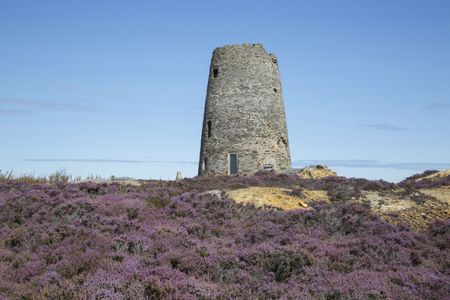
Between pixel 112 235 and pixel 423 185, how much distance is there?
16.7 meters

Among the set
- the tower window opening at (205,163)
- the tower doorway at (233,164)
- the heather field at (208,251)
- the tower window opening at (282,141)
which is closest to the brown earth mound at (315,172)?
the tower window opening at (282,141)

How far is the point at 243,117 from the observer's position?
111 feet

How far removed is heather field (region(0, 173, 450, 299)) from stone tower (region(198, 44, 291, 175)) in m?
16.9

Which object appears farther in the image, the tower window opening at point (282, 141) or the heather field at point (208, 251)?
the tower window opening at point (282, 141)

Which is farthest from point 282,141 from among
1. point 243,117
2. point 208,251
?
point 208,251

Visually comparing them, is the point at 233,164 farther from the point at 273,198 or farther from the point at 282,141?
the point at 273,198

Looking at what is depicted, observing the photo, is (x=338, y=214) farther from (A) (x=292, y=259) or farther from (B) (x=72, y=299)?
(B) (x=72, y=299)

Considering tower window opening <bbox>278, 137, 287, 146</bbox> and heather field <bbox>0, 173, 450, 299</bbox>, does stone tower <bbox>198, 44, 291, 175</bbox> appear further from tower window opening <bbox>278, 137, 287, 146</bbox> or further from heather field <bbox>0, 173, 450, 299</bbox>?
A: heather field <bbox>0, 173, 450, 299</bbox>

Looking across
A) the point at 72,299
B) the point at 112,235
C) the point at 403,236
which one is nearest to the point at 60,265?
the point at 72,299

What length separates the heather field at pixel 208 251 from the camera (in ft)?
25.6

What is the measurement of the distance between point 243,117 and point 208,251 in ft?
80.3

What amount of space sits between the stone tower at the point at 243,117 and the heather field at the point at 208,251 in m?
16.9

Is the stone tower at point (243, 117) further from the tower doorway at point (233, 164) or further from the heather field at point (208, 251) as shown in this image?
the heather field at point (208, 251)

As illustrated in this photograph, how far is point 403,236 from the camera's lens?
1250 cm
